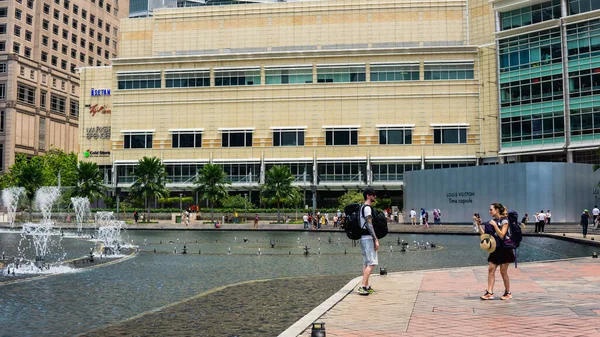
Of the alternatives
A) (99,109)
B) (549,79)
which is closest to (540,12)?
(549,79)

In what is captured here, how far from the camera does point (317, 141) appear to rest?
264 ft

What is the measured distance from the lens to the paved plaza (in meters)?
8.03

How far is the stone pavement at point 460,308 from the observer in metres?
8.03

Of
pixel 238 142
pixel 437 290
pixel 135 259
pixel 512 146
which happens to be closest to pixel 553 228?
pixel 512 146

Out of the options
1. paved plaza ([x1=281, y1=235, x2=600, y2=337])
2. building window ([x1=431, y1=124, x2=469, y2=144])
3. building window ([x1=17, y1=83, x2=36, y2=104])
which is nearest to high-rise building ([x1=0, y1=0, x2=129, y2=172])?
building window ([x1=17, y1=83, x2=36, y2=104])

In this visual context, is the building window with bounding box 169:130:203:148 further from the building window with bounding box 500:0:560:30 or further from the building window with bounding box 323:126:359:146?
the building window with bounding box 500:0:560:30

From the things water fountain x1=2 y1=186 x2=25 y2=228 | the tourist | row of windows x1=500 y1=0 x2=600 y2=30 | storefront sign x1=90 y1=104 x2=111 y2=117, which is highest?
row of windows x1=500 y1=0 x2=600 y2=30

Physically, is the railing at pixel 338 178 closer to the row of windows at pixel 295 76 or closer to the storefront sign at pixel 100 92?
the row of windows at pixel 295 76

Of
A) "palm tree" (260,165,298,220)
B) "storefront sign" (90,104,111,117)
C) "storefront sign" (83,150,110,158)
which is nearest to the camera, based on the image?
"palm tree" (260,165,298,220)

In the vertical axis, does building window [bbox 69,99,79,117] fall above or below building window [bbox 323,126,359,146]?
above

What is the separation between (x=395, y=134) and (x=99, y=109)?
42172mm

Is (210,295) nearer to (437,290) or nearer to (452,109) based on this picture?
(437,290)

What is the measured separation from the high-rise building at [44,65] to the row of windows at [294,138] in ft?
84.0

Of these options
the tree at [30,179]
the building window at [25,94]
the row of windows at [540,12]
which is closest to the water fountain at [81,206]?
the tree at [30,179]
